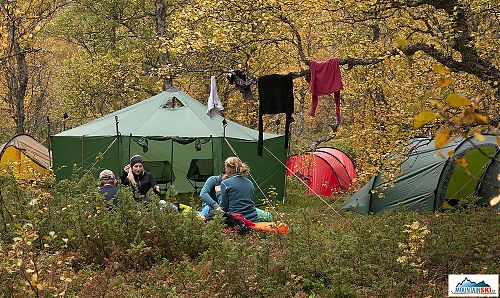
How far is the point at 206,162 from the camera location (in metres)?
13.4

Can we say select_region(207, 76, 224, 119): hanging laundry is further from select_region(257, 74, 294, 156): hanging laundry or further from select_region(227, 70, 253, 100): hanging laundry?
select_region(257, 74, 294, 156): hanging laundry

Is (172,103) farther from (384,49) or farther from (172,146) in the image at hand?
(384,49)

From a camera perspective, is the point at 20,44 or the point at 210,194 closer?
the point at 210,194

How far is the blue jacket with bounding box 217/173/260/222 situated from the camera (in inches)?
344

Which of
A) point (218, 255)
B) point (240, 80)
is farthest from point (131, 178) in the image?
point (218, 255)

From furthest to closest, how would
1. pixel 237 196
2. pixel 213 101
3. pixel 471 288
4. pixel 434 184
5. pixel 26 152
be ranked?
pixel 26 152
pixel 213 101
pixel 434 184
pixel 237 196
pixel 471 288

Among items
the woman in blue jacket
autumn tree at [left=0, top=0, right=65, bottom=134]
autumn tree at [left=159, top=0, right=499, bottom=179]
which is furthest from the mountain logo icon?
autumn tree at [left=0, top=0, right=65, bottom=134]

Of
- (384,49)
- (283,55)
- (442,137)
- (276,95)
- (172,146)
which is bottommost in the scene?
(442,137)

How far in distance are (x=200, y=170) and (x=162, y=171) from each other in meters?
0.86

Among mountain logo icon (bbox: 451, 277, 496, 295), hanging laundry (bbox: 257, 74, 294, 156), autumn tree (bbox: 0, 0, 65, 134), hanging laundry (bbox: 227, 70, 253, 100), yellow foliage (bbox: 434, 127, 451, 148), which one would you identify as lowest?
mountain logo icon (bbox: 451, 277, 496, 295)

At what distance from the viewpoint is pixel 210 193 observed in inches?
378

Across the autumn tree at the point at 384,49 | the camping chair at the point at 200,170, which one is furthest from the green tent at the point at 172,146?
the autumn tree at the point at 384,49

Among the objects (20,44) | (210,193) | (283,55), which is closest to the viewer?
(210,193)

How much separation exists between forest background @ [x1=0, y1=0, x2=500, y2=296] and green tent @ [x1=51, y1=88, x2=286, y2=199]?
36.2 inches
